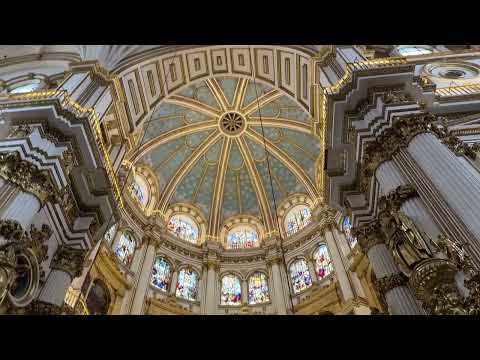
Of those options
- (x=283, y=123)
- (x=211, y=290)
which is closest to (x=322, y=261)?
(x=211, y=290)

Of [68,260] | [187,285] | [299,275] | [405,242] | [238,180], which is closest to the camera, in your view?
[405,242]

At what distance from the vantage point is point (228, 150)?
31234mm

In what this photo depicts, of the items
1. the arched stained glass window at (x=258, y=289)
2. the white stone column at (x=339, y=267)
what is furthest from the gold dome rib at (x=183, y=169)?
the white stone column at (x=339, y=267)

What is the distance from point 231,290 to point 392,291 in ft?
49.3

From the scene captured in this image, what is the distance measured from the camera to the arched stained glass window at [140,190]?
26236mm

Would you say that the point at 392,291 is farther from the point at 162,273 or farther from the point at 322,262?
the point at 162,273

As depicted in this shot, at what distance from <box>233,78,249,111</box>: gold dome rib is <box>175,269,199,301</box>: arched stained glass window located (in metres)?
12.9

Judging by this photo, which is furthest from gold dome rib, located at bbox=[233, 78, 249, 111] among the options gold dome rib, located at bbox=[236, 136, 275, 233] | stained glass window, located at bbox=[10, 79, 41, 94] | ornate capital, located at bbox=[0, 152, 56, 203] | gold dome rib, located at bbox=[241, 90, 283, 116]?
ornate capital, located at bbox=[0, 152, 56, 203]

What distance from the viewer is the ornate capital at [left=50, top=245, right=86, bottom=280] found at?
1239cm

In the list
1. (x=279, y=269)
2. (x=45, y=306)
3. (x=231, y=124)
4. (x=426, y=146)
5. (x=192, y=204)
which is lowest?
(x=45, y=306)

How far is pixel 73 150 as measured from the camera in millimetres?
12562
